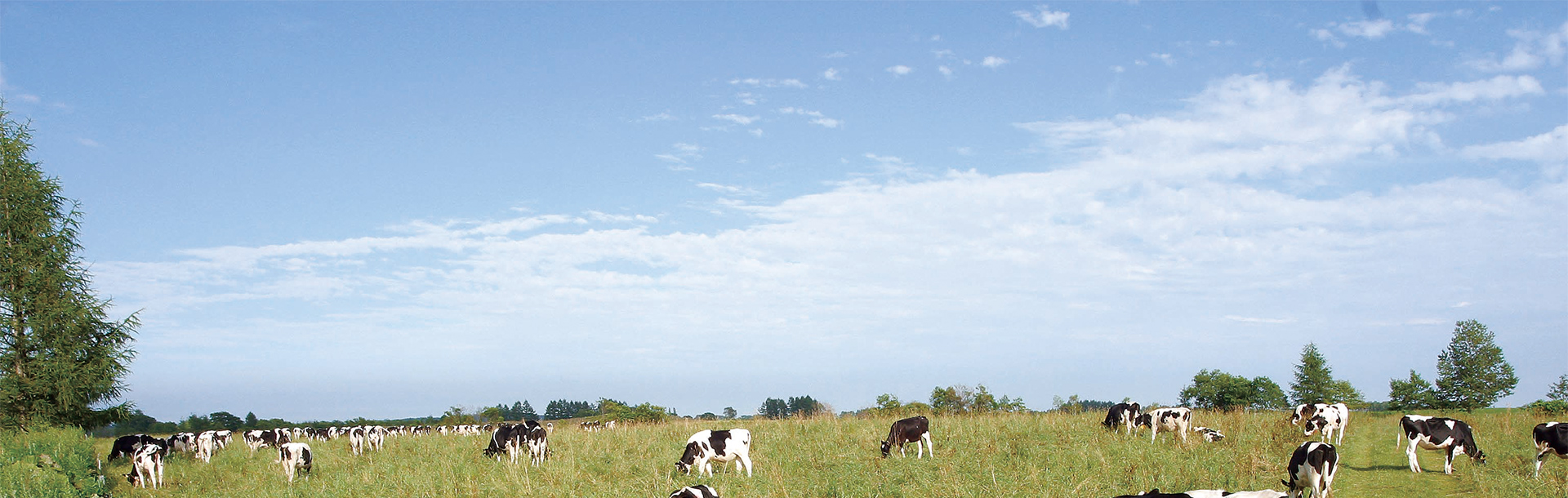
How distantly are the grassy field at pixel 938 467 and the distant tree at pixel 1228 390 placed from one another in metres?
55.1

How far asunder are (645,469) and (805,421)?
331 inches

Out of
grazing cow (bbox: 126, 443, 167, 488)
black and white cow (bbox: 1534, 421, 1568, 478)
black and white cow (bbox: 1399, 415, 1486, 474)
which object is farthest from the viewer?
grazing cow (bbox: 126, 443, 167, 488)

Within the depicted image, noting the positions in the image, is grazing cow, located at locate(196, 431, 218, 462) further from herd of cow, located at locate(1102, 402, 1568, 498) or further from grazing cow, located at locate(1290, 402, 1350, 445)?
grazing cow, located at locate(1290, 402, 1350, 445)

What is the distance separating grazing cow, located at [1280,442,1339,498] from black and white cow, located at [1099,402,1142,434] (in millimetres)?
8585

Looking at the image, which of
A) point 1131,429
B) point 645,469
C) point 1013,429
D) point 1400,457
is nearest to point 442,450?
point 645,469

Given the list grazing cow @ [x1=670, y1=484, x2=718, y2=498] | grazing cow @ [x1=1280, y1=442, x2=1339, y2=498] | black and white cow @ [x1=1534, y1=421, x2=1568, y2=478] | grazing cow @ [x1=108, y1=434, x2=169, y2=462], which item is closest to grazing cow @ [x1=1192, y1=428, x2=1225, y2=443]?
black and white cow @ [x1=1534, y1=421, x2=1568, y2=478]

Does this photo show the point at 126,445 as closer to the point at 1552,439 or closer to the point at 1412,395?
the point at 1552,439

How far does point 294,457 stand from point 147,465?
4858mm

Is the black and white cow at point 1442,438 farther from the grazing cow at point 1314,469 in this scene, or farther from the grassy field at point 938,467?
the grazing cow at point 1314,469

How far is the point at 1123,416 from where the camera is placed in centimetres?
2273

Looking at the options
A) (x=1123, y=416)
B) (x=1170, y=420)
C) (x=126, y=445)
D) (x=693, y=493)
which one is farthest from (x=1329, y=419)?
(x=126, y=445)

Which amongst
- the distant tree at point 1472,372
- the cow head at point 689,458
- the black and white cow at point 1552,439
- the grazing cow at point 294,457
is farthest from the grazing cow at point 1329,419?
the distant tree at point 1472,372

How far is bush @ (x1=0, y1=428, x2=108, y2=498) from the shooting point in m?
13.4

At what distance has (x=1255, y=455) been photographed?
15852mm
